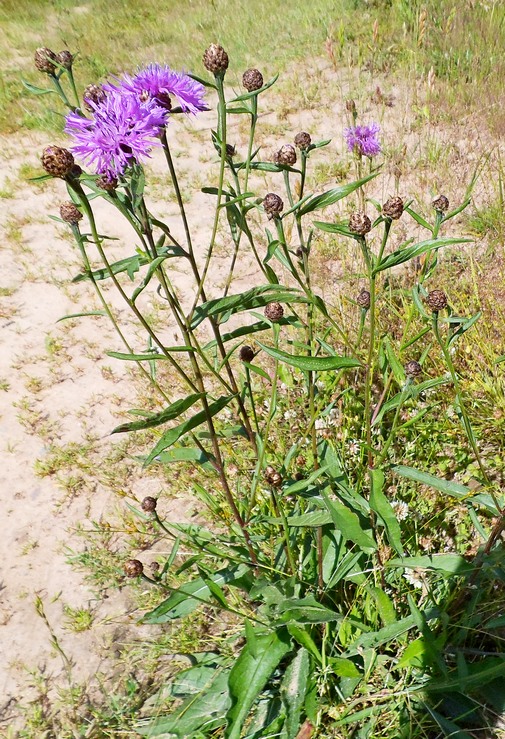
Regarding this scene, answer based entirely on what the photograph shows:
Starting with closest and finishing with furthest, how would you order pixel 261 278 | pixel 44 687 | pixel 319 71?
pixel 44 687, pixel 261 278, pixel 319 71

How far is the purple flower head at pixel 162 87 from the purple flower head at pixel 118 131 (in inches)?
2.5

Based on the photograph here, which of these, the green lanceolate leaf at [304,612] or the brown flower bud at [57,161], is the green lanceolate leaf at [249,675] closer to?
the green lanceolate leaf at [304,612]

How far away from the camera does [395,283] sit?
303cm

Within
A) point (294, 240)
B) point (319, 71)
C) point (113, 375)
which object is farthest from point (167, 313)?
point (319, 71)

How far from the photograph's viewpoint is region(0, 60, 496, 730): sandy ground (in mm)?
2061

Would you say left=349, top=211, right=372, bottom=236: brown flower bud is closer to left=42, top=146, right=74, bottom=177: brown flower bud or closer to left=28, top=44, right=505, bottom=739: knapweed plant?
left=28, top=44, right=505, bottom=739: knapweed plant

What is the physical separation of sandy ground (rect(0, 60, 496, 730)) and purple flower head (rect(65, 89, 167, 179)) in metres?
1.62

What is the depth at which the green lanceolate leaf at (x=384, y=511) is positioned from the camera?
1493mm

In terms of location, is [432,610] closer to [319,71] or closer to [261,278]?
[261,278]

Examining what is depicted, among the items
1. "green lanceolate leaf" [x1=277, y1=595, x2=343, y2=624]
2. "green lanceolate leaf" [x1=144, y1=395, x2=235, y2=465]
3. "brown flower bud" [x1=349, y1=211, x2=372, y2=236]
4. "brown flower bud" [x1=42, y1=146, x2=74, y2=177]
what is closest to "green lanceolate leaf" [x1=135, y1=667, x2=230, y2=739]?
"green lanceolate leaf" [x1=277, y1=595, x2=343, y2=624]

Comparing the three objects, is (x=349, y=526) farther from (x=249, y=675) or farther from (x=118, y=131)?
(x=118, y=131)

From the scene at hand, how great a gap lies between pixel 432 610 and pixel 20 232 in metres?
4.21

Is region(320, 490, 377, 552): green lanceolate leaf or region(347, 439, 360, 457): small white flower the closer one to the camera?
region(320, 490, 377, 552): green lanceolate leaf

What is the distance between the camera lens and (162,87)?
1.33 m
